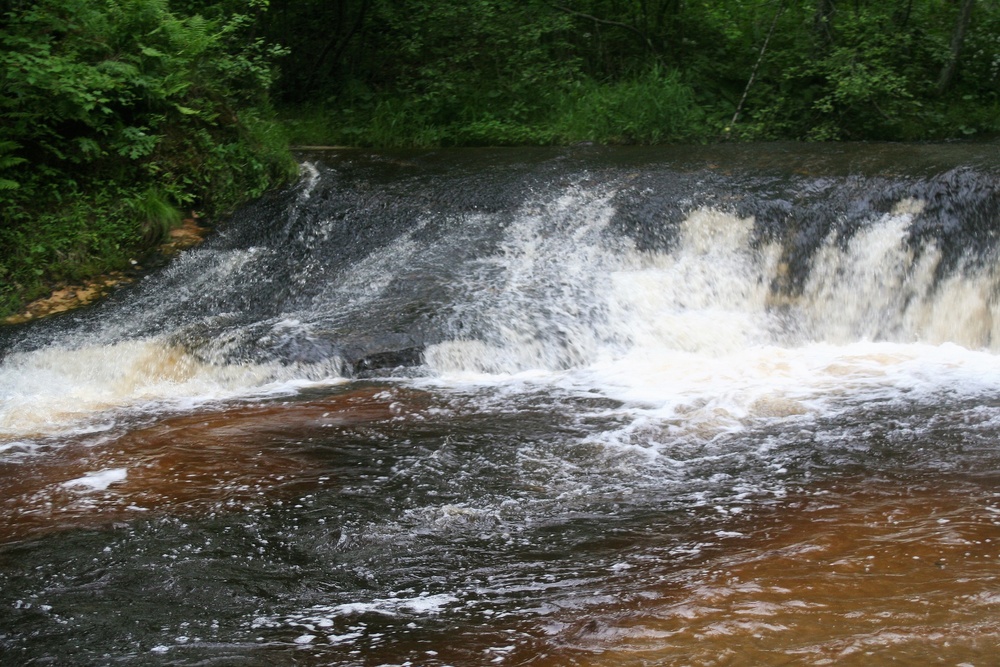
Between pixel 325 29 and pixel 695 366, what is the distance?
996cm

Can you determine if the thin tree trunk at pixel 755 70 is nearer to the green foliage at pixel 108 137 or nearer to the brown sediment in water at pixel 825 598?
the green foliage at pixel 108 137

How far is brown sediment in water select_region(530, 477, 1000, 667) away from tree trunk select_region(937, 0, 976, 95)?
9.84 meters

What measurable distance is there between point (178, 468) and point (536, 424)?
7.55ft

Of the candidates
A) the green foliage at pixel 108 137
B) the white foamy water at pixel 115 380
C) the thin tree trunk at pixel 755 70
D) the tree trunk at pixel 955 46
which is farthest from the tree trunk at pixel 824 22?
the white foamy water at pixel 115 380

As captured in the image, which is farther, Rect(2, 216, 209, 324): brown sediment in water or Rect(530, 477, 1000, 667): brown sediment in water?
Rect(2, 216, 209, 324): brown sediment in water

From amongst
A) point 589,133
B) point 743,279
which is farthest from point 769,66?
point 743,279

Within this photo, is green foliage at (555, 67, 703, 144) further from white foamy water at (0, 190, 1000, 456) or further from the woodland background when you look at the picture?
white foamy water at (0, 190, 1000, 456)

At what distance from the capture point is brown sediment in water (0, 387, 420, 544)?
5.14 meters

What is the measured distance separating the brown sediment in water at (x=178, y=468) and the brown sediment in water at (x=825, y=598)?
2349 millimetres

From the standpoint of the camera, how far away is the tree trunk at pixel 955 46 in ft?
41.1

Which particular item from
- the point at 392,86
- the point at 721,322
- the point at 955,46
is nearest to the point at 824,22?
the point at 955,46

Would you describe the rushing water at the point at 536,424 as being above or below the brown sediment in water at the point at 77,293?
below

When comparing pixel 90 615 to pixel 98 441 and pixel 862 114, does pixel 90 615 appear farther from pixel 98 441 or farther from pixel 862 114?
pixel 862 114

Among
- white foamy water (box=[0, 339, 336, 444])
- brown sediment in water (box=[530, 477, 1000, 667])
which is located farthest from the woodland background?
brown sediment in water (box=[530, 477, 1000, 667])
